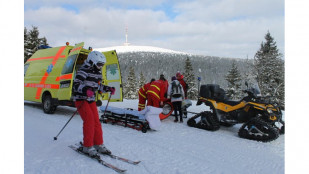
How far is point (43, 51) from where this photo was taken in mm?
8352

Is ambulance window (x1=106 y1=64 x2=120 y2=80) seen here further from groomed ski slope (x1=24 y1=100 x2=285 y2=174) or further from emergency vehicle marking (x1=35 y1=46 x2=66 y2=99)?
groomed ski slope (x1=24 y1=100 x2=285 y2=174)

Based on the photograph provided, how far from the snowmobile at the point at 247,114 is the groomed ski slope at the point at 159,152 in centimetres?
24

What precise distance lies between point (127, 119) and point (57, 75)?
2.92m

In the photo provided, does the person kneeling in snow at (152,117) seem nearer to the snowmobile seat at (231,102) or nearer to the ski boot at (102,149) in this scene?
the snowmobile seat at (231,102)

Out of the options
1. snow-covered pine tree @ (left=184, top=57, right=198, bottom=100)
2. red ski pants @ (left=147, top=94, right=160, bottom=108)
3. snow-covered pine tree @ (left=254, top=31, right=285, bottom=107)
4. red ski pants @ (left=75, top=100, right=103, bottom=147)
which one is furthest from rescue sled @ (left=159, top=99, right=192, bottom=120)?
snow-covered pine tree @ (left=184, top=57, right=198, bottom=100)

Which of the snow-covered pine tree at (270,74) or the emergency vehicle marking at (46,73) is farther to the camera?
the snow-covered pine tree at (270,74)

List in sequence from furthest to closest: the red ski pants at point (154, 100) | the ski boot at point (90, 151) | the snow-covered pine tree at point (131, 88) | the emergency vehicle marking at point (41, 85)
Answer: the snow-covered pine tree at point (131, 88), the emergency vehicle marking at point (41, 85), the red ski pants at point (154, 100), the ski boot at point (90, 151)

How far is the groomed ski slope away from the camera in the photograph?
320 centimetres

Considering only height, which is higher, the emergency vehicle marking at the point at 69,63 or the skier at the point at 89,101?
the emergency vehicle marking at the point at 69,63

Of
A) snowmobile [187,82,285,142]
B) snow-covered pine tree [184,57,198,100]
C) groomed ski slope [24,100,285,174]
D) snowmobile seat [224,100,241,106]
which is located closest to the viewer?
groomed ski slope [24,100,285,174]

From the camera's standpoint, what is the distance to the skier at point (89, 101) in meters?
3.61

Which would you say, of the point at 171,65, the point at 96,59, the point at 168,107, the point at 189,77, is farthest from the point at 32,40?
the point at 171,65

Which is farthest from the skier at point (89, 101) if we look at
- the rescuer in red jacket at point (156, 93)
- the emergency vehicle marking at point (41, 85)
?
the emergency vehicle marking at point (41, 85)

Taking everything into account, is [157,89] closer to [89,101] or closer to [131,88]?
[89,101]
